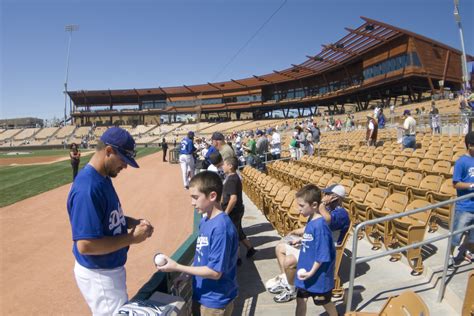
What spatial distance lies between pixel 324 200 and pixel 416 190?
10.0ft

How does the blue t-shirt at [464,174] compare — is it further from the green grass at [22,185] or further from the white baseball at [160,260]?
the green grass at [22,185]

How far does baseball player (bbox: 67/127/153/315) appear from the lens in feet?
7.04

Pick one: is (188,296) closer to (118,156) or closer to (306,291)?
(306,291)

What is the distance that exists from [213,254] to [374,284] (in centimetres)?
269

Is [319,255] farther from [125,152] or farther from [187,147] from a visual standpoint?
[187,147]

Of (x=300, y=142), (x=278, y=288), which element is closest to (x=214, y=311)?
(x=278, y=288)

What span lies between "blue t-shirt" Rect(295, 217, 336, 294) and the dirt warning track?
3.29 metres

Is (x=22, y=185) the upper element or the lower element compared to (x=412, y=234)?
lower

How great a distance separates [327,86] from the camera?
166 ft

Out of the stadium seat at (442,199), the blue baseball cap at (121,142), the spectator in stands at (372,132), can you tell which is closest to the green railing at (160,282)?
the blue baseball cap at (121,142)

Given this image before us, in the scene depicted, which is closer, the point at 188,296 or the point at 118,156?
the point at 118,156

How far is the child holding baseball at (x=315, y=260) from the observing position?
9.89 feet

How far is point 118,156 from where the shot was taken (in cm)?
239

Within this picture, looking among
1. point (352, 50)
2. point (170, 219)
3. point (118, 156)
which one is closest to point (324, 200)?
point (118, 156)
